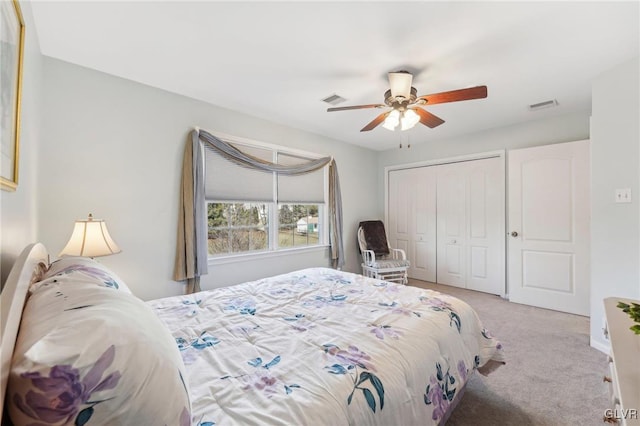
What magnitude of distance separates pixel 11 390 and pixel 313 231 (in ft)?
12.5

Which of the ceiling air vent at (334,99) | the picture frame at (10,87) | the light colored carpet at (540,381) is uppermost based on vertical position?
the ceiling air vent at (334,99)

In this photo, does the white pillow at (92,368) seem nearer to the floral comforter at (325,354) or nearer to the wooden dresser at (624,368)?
the floral comforter at (325,354)

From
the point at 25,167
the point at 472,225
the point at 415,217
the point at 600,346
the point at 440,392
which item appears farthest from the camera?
the point at 415,217

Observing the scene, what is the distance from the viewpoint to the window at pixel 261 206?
3152 mm

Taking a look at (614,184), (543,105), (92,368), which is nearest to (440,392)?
(92,368)

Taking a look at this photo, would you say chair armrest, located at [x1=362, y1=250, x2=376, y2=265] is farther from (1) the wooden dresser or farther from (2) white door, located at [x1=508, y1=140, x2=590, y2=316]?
(1) the wooden dresser

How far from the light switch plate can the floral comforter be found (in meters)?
1.76

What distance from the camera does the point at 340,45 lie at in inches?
78.9

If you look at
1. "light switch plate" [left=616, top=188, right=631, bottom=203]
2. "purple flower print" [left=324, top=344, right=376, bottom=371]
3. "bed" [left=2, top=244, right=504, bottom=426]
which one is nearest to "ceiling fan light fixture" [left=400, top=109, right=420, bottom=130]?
"bed" [left=2, top=244, right=504, bottom=426]

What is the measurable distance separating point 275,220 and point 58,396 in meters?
3.21

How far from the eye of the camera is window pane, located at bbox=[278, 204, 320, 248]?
3.82 m

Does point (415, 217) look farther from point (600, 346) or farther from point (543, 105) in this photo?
point (600, 346)

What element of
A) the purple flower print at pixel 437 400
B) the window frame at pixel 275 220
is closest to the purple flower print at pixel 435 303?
the purple flower print at pixel 437 400

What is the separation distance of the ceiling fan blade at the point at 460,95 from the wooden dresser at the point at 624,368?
4.87ft
